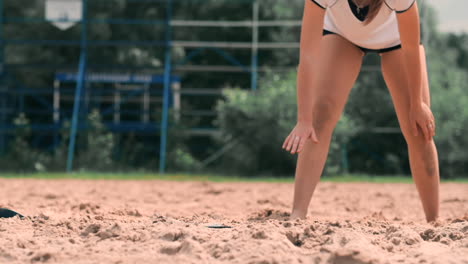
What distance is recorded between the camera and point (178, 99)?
13078 millimetres

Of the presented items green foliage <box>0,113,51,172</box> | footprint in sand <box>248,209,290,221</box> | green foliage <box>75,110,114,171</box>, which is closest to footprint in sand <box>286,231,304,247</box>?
footprint in sand <box>248,209,290,221</box>

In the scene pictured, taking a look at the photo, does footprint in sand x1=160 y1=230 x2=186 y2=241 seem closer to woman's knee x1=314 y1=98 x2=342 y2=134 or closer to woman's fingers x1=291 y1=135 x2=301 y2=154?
woman's fingers x1=291 y1=135 x2=301 y2=154

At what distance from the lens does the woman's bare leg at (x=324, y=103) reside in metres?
3.30

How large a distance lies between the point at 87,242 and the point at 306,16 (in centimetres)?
159

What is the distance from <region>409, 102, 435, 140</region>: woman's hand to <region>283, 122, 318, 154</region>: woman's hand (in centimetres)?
60

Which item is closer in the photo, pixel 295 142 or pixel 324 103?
pixel 295 142

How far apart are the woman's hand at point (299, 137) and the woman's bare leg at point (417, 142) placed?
0.62m

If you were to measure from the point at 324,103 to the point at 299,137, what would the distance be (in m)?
0.38

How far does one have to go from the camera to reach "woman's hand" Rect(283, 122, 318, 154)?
3.04 m

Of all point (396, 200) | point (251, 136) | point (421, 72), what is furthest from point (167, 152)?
point (421, 72)

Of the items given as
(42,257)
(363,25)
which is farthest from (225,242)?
(363,25)

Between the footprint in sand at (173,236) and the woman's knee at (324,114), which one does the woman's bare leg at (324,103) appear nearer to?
the woman's knee at (324,114)

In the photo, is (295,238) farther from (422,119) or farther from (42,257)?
(422,119)

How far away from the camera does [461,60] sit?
2034cm
